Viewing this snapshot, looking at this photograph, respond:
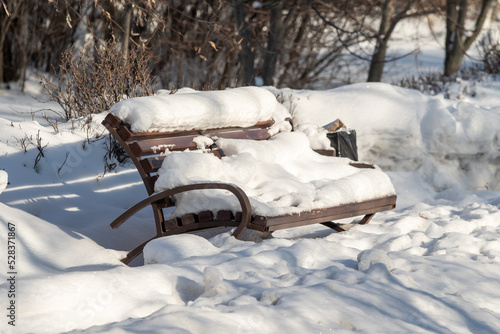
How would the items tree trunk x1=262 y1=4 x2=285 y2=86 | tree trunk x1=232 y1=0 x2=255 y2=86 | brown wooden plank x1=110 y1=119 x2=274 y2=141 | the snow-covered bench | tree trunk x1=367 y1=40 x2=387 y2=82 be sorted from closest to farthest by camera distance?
the snow-covered bench → brown wooden plank x1=110 y1=119 x2=274 y2=141 → tree trunk x1=232 y1=0 x2=255 y2=86 → tree trunk x1=262 y1=4 x2=285 y2=86 → tree trunk x1=367 y1=40 x2=387 y2=82

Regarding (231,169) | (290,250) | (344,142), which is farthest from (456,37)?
(290,250)

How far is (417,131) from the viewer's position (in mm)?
6215

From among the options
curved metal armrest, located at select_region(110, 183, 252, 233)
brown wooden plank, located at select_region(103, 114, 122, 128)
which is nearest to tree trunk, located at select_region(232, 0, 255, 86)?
brown wooden plank, located at select_region(103, 114, 122, 128)

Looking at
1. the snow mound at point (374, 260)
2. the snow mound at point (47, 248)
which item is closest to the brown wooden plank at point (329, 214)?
the snow mound at point (374, 260)

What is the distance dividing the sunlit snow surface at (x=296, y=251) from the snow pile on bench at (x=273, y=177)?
0.79 ft

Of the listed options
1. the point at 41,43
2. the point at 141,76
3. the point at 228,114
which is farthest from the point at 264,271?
the point at 41,43

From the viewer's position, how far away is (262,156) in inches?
169

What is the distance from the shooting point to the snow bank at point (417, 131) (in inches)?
244

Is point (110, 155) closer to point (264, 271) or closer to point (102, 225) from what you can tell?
point (102, 225)

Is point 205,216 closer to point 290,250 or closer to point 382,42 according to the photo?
point 290,250

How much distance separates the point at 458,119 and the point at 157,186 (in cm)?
376

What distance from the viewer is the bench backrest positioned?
146 inches

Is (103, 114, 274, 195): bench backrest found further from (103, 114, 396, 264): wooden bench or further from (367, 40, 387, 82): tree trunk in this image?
(367, 40, 387, 82): tree trunk

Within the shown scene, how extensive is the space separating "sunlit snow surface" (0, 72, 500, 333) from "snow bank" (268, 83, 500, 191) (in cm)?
1
